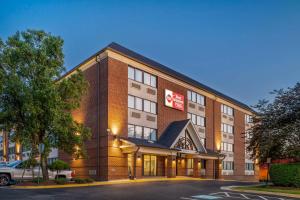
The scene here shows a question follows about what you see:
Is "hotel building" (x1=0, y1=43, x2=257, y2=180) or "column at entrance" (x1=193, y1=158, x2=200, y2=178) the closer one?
"hotel building" (x1=0, y1=43, x2=257, y2=180)

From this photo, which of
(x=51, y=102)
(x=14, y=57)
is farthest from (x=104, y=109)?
(x=14, y=57)

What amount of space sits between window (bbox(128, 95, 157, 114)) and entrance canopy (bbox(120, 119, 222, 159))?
9.80 feet

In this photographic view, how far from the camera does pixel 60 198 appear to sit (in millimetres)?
12016

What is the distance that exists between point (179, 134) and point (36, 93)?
15753 millimetres

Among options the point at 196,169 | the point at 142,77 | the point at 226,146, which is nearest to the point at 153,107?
the point at 142,77

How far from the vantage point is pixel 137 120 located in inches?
1139

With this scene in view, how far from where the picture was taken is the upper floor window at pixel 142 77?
29141 mm

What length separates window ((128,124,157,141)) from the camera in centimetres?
Result: 2827

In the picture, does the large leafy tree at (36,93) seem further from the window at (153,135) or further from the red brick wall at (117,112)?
the window at (153,135)

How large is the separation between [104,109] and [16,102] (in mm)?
8197

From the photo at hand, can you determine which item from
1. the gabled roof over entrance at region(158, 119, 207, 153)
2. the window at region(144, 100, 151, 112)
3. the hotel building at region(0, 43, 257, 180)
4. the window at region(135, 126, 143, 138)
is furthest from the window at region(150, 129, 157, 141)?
the window at region(144, 100, 151, 112)

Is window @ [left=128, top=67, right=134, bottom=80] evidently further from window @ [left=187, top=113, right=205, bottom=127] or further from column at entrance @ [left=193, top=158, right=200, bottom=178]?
column at entrance @ [left=193, top=158, right=200, bottom=178]

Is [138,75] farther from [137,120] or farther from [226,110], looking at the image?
[226,110]

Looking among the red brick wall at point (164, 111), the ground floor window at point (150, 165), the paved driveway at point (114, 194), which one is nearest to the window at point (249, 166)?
the red brick wall at point (164, 111)
